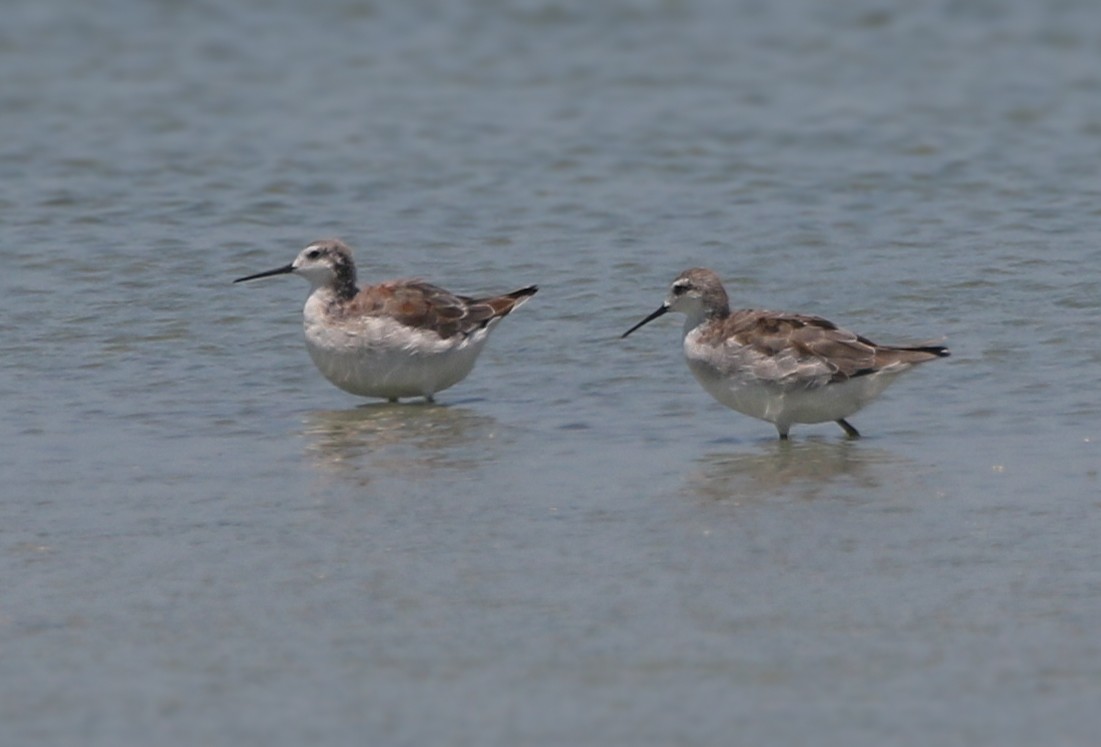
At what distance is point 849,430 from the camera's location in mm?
11719

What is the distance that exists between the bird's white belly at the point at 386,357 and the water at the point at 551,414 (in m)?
0.22

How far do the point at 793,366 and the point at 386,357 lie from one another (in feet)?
8.87

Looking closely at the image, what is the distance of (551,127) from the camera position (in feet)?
72.7

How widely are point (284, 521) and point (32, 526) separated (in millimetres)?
1169

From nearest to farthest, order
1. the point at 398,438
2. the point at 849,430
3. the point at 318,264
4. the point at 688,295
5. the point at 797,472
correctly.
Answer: the point at 797,472 < the point at 849,430 < the point at 398,438 < the point at 688,295 < the point at 318,264

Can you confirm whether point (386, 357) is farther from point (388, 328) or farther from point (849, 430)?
point (849, 430)

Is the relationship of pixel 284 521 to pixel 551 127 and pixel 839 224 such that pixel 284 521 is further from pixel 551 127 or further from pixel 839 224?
pixel 551 127

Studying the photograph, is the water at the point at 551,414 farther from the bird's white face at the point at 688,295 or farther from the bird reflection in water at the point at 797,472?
the bird's white face at the point at 688,295

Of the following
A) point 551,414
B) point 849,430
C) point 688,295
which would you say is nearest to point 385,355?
point 551,414

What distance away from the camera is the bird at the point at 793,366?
1160 centimetres

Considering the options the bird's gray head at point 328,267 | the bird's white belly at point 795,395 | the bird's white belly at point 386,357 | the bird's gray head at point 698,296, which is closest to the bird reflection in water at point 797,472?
the bird's white belly at point 795,395

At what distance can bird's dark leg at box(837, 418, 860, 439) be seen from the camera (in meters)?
11.6

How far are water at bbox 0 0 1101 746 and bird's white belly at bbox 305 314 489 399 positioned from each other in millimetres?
218

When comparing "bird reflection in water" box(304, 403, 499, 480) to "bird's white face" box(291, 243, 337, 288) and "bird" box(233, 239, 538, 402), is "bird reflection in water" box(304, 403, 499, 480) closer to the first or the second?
"bird" box(233, 239, 538, 402)
